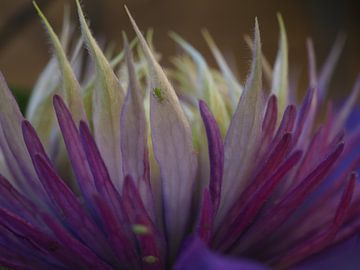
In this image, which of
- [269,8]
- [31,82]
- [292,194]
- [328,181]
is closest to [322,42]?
[269,8]

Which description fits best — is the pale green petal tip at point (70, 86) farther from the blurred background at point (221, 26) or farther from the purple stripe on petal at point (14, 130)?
the blurred background at point (221, 26)

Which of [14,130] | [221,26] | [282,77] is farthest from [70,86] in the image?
[221,26]

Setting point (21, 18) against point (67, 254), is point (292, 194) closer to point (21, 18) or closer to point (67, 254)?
point (67, 254)

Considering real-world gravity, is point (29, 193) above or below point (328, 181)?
above

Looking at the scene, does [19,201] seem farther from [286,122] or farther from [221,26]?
[221,26]

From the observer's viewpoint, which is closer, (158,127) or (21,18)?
(158,127)

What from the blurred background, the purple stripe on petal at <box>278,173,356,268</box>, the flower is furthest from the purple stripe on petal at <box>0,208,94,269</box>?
the blurred background

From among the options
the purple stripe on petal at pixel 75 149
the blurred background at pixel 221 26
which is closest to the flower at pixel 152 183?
the purple stripe on petal at pixel 75 149
